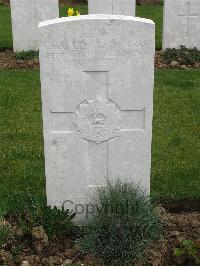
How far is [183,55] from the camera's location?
9.18m

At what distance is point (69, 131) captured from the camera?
3.76 m

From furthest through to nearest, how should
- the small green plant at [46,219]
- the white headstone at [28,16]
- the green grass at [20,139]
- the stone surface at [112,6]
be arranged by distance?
the stone surface at [112,6], the white headstone at [28,16], the green grass at [20,139], the small green plant at [46,219]

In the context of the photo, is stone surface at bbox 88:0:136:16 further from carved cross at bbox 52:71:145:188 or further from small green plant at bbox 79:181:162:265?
small green plant at bbox 79:181:162:265

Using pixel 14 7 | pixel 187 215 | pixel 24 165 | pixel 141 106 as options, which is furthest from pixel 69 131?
pixel 14 7

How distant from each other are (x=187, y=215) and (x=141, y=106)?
1051 millimetres

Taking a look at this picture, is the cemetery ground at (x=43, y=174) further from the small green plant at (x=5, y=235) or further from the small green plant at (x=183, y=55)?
the small green plant at (x=183, y=55)

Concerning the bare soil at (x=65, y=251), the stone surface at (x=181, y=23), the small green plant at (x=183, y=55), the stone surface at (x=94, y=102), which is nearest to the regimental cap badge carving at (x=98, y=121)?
the stone surface at (x=94, y=102)

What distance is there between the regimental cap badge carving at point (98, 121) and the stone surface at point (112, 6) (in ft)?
19.7

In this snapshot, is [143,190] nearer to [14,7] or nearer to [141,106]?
[141,106]

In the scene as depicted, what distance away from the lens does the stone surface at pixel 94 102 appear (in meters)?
3.51

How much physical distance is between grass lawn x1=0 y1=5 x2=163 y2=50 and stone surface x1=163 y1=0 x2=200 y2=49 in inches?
24.9

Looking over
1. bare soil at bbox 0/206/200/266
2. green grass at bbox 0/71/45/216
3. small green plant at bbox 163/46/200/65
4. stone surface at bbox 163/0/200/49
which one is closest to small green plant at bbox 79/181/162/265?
bare soil at bbox 0/206/200/266

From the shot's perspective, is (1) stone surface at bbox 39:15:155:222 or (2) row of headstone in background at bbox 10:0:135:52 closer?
(1) stone surface at bbox 39:15:155:222

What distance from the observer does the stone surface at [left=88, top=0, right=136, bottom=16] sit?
9.39 meters
